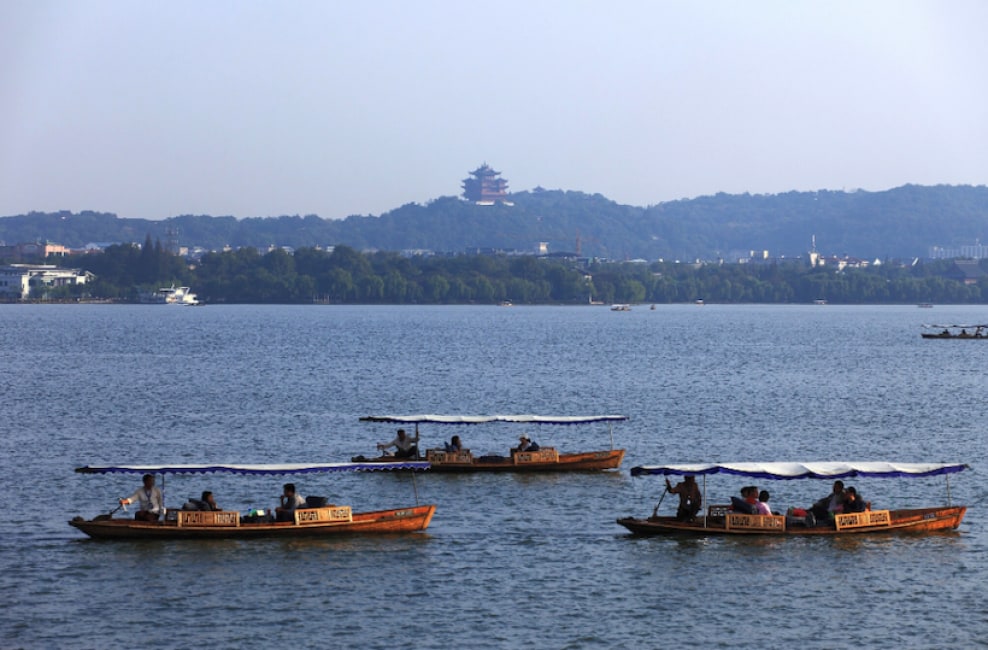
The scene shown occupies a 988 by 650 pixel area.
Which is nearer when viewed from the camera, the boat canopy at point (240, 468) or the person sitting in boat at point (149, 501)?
the person sitting in boat at point (149, 501)

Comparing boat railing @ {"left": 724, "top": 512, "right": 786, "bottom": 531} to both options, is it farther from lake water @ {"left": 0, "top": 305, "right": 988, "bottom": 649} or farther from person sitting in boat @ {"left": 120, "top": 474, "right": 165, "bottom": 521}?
person sitting in boat @ {"left": 120, "top": 474, "right": 165, "bottom": 521}

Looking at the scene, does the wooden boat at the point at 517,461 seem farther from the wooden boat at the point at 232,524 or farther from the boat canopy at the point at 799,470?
the boat canopy at the point at 799,470

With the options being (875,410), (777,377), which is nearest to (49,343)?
(777,377)

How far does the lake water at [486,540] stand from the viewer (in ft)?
113

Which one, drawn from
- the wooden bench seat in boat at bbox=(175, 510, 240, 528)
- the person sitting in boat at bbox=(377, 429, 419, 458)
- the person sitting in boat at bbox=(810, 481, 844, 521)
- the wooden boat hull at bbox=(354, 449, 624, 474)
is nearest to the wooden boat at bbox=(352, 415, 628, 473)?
the wooden boat hull at bbox=(354, 449, 624, 474)

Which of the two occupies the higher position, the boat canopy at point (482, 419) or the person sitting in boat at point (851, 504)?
the boat canopy at point (482, 419)

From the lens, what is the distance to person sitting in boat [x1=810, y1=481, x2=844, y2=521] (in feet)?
144

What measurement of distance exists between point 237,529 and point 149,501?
2.83 meters

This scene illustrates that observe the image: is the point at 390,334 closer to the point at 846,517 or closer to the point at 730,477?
the point at 730,477

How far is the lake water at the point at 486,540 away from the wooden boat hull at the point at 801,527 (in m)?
0.38

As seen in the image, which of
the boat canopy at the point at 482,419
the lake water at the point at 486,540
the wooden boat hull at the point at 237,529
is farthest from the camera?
the boat canopy at the point at 482,419

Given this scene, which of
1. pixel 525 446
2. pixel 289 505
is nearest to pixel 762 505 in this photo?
pixel 289 505

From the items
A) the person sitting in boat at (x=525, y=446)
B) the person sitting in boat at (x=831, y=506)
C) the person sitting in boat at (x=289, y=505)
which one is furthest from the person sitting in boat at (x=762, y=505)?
the person sitting in boat at (x=525, y=446)

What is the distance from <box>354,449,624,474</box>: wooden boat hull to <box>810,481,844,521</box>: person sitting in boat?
575 inches
